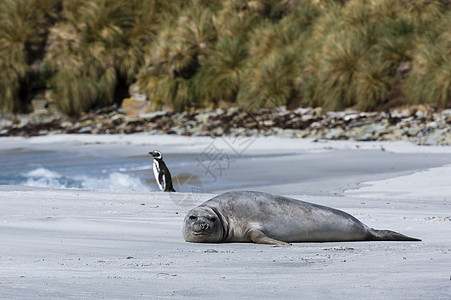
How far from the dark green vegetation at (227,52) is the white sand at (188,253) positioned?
826 cm

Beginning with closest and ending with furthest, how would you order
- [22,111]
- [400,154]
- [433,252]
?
[433,252] → [400,154] → [22,111]

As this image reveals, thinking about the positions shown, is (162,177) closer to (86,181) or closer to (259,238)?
(86,181)

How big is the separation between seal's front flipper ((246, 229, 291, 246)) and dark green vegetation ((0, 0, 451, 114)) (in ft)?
35.5

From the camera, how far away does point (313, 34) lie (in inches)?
725

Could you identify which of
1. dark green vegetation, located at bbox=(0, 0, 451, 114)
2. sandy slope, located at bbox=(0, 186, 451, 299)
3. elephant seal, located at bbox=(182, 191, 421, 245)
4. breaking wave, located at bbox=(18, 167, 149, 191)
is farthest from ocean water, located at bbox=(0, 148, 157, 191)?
dark green vegetation, located at bbox=(0, 0, 451, 114)

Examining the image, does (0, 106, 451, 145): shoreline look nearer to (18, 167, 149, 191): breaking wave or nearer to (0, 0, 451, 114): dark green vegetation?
(0, 0, 451, 114): dark green vegetation

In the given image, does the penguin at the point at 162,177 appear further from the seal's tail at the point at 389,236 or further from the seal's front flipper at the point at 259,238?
the seal's tail at the point at 389,236

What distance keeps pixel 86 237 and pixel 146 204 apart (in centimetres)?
186

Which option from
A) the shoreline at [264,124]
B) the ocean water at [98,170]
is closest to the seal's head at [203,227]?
the ocean water at [98,170]

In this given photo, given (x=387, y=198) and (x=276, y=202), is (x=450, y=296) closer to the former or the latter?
(x=276, y=202)

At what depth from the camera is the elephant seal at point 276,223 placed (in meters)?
4.17

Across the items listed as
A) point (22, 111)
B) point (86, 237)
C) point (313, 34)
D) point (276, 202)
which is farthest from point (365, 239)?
point (22, 111)

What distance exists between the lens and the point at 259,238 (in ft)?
13.4

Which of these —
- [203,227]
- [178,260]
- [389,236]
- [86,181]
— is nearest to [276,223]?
[203,227]
